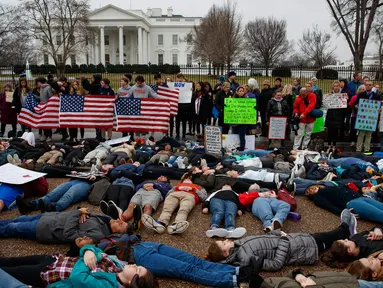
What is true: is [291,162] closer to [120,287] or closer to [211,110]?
[211,110]

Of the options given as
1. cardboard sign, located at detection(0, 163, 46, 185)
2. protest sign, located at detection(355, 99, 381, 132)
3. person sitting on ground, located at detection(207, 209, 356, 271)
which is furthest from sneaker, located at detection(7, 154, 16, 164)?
protest sign, located at detection(355, 99, 381, 132)

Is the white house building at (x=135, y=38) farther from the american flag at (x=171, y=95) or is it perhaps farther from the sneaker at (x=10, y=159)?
the sneaker at (x=10, y=159)

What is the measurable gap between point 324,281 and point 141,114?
8375 millimetres

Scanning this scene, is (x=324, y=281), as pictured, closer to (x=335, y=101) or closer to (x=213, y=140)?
(x=213, y=140)

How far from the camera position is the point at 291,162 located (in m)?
9.02

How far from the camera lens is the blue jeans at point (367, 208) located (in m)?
5.93

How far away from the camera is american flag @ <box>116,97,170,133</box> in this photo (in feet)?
37.3

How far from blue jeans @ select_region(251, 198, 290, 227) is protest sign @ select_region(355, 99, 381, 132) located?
20.3 ft

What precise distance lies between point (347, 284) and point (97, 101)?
9.38m

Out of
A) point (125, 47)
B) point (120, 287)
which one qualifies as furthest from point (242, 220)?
point (125, 47)

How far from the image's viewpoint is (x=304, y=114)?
10.9m

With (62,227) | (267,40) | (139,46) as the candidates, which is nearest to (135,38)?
(139,46)

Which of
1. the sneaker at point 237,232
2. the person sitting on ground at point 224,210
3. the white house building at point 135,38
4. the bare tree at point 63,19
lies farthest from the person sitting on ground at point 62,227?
the white house building at point 135,38

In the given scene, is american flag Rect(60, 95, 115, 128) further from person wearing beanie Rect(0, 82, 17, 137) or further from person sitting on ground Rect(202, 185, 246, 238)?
person sitting on ground Rect(202, 185, 246, 238)
